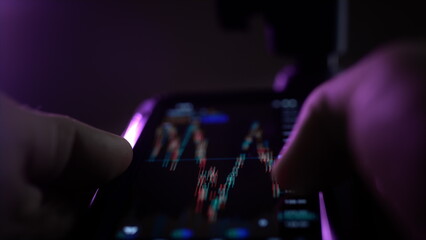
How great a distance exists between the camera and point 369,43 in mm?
840

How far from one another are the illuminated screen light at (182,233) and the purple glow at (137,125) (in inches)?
5.0

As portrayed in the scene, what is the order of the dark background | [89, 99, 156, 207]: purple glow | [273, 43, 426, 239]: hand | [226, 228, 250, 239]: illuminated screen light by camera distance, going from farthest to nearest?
the dark background, [89, 99, 156, 207]: purple glow, [226, 228, 250, 239]: illuminated screen light, [273, 43, 426, 239]: hand

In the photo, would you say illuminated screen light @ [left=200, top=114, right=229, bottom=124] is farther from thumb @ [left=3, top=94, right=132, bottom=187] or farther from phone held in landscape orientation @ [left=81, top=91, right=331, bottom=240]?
thumb @ [left=3, top=94, right=132, bottom=187]

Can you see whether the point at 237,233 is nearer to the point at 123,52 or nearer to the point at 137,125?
the point at 137,125

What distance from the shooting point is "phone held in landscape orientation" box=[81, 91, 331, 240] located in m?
0.38

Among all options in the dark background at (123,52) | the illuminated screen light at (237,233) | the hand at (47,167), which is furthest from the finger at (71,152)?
the dark background at (123,52)

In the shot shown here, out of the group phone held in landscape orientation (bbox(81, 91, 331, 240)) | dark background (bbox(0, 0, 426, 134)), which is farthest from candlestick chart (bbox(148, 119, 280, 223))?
dark background (bbox(0, 0, 426, 134))

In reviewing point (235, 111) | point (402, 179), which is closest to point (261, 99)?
point (235, 111)

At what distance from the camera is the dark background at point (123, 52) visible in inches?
34.3

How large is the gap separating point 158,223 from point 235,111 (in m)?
0.24

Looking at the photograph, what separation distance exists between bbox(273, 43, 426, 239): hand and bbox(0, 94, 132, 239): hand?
0.54ft

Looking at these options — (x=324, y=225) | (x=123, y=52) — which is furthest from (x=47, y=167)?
(x=123, y=52)

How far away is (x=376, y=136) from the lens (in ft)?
0.99

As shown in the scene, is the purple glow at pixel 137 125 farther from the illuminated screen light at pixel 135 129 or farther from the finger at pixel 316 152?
the finger at pixel 316 152
